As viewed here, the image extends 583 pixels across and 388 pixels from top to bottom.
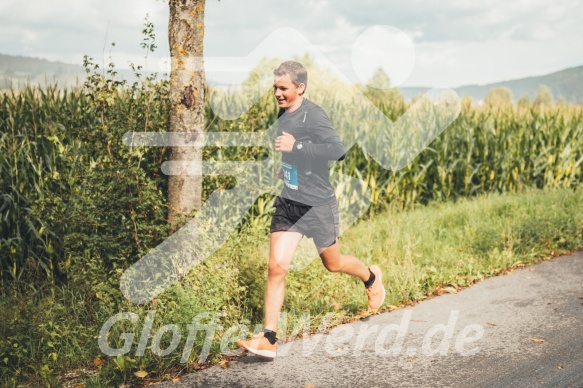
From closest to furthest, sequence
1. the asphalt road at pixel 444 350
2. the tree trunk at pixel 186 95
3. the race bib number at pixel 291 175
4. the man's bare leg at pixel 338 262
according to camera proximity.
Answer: the asphalt road at pixel 444 350
the race bib number at pixel 291 175
the man's bare leg at pixel 338 262
the tree trunk at pixel 186 95

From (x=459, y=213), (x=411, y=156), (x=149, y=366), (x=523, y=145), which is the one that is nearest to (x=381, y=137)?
(x=411, y=156)

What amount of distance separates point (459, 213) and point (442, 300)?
11.5ft

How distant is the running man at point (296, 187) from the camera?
482 centimetres

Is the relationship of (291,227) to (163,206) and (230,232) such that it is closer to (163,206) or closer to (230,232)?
(230,232)

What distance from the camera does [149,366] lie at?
4.66 meters

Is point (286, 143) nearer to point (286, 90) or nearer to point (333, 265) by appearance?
point (286, 90)

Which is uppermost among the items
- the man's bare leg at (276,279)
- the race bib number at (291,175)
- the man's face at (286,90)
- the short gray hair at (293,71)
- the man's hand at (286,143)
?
the short gray hair at (293,71)

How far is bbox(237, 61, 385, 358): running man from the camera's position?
4.82 metres

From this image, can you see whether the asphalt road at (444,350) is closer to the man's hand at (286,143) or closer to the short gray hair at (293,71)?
the man's hand at (286,143)

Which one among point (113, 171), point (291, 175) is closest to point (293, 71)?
point (291, 175)

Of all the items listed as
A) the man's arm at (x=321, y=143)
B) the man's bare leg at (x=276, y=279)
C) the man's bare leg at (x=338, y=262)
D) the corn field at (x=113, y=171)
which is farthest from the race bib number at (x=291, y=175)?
the corn field at (x=113, y=171)

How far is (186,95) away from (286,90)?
4.19ft

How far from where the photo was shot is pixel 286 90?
193 inches

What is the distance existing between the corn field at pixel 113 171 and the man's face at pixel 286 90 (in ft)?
4.71
